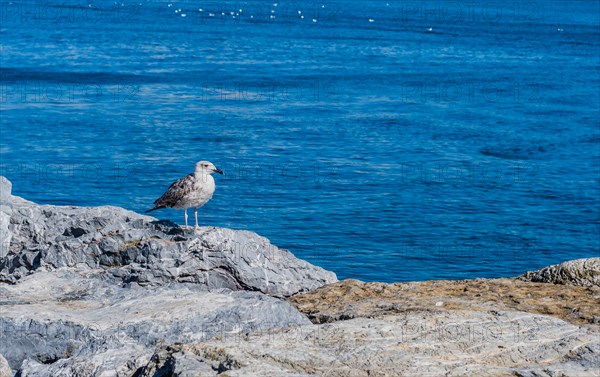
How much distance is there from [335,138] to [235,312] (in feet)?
102

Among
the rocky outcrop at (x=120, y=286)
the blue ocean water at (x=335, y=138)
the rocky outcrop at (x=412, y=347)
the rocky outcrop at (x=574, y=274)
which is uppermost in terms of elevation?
the rocky outcrop at (x=412, y=347)

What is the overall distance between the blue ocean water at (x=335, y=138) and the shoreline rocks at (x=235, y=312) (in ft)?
41.5

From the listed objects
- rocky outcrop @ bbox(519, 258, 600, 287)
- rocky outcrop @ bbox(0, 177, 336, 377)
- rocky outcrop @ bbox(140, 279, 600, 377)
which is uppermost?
rocky outcrop @ bbox(140, 279, 600, 377)

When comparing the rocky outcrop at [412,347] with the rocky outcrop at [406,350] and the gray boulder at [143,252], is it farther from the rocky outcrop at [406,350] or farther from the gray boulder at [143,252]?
the gray boulder at [143,252]

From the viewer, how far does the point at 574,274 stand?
13398mm

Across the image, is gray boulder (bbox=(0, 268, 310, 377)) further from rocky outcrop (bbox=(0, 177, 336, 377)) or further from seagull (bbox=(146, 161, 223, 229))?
seagull (bbox=(146, 161, 223, 229))

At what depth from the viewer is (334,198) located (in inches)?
1319

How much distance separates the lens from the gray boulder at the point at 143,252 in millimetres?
13078

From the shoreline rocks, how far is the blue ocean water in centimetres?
1264

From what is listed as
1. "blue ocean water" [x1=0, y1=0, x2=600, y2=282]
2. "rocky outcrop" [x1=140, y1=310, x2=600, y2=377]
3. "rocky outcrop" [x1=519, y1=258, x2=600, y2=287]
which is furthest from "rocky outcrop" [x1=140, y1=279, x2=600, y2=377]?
"blue ocean water" [x1=0, y1=0, x2=600, y2=282]

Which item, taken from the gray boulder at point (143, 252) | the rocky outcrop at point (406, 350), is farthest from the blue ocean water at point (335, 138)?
the rocky outcrop at point (406, 350)

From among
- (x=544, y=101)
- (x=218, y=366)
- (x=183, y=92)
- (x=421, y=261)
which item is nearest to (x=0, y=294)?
(x=218, y=366)

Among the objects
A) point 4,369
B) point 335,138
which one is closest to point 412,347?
point 4,369

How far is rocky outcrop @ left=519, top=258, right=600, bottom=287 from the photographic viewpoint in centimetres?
1324
